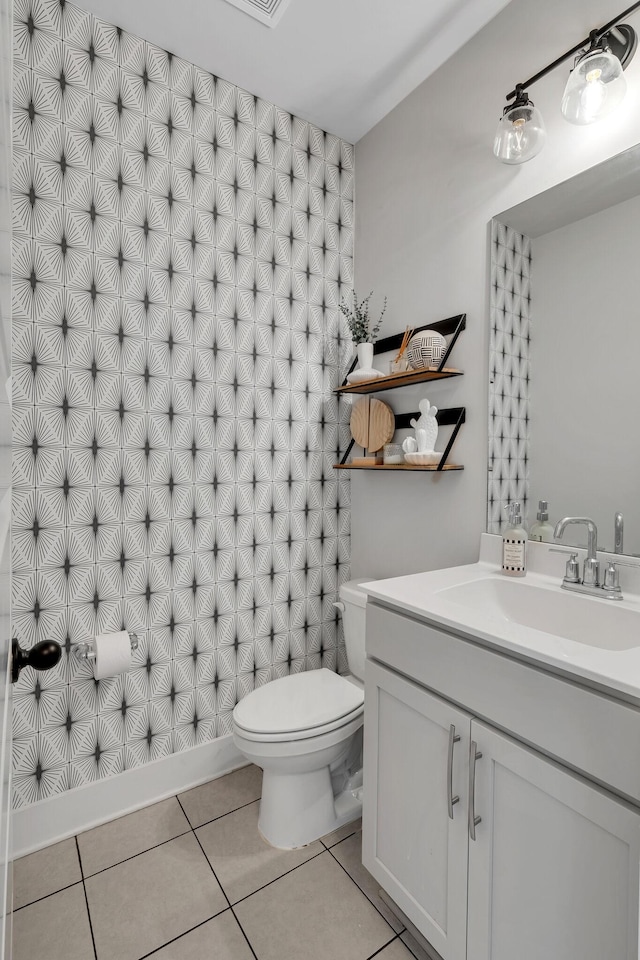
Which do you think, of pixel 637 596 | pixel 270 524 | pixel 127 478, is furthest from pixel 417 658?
pixel 127 478

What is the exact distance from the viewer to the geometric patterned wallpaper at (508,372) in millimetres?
1512

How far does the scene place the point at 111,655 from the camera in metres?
1.57

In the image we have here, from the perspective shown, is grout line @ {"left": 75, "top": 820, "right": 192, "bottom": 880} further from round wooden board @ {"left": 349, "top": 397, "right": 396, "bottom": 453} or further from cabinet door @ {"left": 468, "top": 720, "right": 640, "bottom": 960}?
round wooden board @ {"left": 349, "top": 397, "right": 396, "bottom": 453}

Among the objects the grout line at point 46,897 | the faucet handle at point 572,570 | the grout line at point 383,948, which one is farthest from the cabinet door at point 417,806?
the grout line at point 46,897

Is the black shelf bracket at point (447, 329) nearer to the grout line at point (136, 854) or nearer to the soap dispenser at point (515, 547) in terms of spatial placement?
the soap dispenser at point (515, 547)

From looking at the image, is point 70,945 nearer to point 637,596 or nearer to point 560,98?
point 637,596

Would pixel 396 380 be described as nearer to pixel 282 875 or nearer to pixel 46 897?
pixel 282 875

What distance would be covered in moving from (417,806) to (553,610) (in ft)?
1.93

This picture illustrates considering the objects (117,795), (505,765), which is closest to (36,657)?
(505,765)

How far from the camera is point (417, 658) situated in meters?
1.15

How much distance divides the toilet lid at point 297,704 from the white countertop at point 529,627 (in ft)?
1.67

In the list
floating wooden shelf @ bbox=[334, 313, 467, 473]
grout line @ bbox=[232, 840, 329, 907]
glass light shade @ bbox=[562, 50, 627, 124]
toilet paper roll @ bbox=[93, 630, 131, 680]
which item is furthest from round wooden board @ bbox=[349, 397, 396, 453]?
grout line @ bbox=[232, 840, 329, 907]

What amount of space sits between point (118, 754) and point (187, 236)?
1830 mm

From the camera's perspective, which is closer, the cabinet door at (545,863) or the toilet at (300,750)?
the cabinet door at (545,863)
